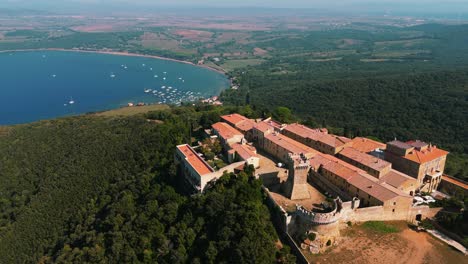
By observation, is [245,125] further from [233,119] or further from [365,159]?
[365,159]

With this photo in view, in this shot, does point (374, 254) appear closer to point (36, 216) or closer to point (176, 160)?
point (176, 160)

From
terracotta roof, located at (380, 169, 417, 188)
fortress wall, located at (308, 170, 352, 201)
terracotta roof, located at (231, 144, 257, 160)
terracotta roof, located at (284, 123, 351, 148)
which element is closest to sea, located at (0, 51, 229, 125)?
terracotta roof, located at (284, 123, 351, 148)

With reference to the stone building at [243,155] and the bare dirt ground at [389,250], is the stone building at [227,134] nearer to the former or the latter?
the stone building at [243,155]

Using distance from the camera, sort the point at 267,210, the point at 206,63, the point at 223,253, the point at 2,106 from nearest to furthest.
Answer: the point at 223,253 < the point at 267,210 < the point at 2,106 < the point at 206,63

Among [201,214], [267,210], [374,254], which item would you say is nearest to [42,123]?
[201,214]

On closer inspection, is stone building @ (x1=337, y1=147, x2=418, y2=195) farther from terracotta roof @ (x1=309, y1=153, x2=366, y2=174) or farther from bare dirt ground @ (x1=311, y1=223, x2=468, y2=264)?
bare dirt ground @ (x1=311, y1=223, x2=468, y2=264)

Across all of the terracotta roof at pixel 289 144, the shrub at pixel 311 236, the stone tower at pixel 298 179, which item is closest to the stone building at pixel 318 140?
the terracotta roof at pixel 289 144
